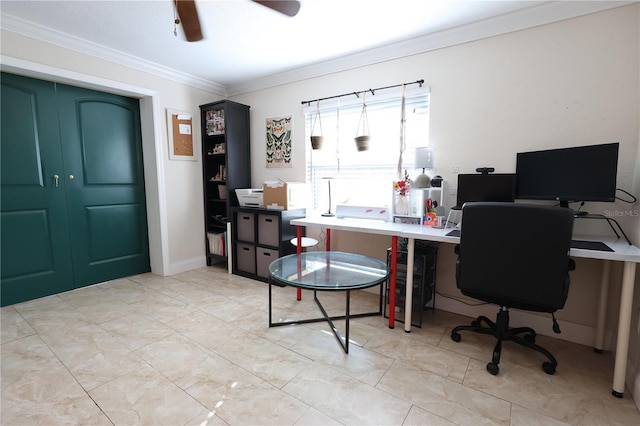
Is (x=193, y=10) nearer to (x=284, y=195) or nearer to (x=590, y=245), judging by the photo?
(x=284, y=195)

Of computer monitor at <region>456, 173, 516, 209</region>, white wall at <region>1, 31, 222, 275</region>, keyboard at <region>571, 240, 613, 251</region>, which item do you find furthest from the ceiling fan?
keyboard at <region>571, 240, 613, 251</region>

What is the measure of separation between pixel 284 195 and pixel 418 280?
1.64 metres

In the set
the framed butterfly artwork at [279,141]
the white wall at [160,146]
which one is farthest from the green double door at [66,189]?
the framed butterfly artwork at [279,141]

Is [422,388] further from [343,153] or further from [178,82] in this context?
[178,82]

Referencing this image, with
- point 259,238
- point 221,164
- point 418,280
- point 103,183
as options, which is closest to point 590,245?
point 418,280

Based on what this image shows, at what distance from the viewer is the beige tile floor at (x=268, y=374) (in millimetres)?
1443

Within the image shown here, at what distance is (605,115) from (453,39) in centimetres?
125

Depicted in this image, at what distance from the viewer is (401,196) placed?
2.59m

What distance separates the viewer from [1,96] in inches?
98.3

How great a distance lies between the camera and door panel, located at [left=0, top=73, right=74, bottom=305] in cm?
258

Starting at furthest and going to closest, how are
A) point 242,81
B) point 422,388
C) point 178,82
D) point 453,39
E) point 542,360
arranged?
point 242,81 < point 178,82 < point 453,39 < point 542,360 < point 422,388

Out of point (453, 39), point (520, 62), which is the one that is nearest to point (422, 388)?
point (520, 62)

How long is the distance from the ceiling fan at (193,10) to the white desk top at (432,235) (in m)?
1.57

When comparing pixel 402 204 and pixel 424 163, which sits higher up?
pixel 424 163
